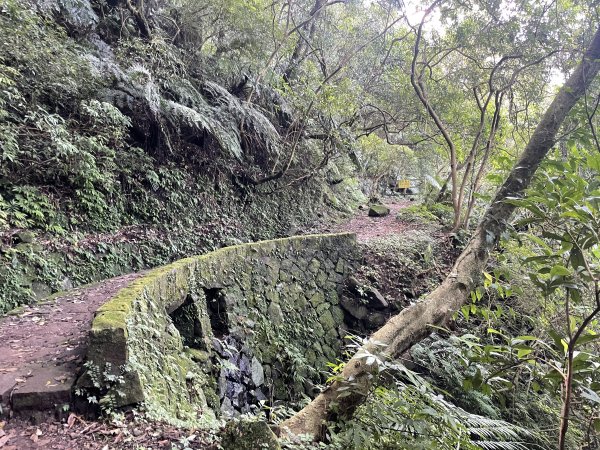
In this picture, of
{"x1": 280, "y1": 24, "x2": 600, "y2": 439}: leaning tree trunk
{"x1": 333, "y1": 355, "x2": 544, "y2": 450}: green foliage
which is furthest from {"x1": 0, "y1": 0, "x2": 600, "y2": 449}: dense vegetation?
{"x1": 280, "y1": 24, "x2": 600, "y2": 439}: leaning tree trunk

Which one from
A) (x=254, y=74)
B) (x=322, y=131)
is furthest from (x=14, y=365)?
(x=322, y=131)

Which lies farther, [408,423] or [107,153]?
[107,153]

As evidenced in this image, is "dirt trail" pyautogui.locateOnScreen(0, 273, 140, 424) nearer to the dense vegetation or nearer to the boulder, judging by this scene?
the dense vegetation

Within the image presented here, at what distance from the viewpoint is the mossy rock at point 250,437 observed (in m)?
2.05

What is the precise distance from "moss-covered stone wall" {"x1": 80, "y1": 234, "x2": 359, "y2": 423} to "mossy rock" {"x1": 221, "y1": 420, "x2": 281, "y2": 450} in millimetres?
824

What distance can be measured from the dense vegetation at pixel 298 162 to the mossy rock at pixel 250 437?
577 mm

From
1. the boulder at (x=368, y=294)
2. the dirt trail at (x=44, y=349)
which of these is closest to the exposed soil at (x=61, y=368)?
the dirt trail at (x=44, y=349)

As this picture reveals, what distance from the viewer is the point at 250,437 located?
2.07 metres

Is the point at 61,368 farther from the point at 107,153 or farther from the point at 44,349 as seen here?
the point at 107,153

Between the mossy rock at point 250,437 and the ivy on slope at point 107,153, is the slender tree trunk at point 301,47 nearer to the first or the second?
the ivy on slope at point 107,153

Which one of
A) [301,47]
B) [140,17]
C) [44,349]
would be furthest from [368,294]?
[301,47]

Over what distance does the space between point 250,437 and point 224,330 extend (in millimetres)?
3308

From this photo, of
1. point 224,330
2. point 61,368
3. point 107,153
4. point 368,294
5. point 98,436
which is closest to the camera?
point 98,436

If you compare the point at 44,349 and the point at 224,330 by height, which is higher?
the point at 44,349
